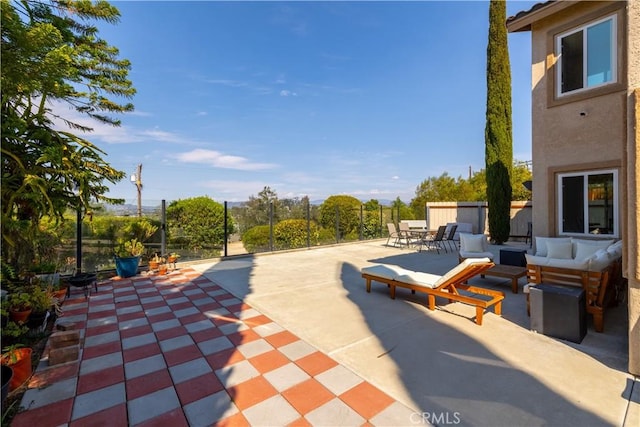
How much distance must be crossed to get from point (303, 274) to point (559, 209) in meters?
5.70

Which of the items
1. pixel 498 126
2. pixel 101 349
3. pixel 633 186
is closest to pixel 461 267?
pixel 633 186

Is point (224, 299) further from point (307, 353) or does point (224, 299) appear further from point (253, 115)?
point (253, 115)

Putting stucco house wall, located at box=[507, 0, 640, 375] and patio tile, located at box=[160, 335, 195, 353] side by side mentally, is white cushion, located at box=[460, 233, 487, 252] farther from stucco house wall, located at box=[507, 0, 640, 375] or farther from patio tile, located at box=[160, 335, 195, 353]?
patio tile, located at box=[160, 335, 195, 353]

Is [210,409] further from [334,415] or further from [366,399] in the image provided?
[366,399]

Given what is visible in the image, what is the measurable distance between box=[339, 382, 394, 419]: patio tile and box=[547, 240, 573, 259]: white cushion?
4705 mm

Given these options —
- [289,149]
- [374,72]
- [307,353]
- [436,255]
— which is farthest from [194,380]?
[289,149]

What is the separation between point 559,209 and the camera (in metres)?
5.78

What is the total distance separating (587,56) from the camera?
540 cm

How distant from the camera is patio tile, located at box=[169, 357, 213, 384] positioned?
8.63ft

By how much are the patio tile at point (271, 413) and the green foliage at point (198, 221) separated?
763cm

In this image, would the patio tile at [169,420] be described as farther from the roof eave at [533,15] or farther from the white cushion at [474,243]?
the roof eave at [533,15]

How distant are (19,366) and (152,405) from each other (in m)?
1.40

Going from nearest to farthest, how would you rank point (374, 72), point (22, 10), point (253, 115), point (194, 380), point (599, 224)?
1. point (194, 380)
2. point (22, 10)
3. point (599, 224)
4. point (374, 72)
5. point (253, 115)

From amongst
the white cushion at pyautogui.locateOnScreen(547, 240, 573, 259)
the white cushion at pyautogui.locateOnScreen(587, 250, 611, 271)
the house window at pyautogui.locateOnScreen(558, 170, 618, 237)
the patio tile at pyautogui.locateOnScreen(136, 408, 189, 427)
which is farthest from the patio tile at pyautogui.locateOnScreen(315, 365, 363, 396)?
the house window at pyautogui.locateOnScreen(558, 170, 618, 237)
